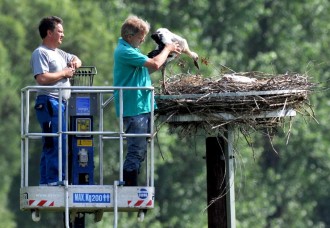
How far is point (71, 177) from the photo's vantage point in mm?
16297

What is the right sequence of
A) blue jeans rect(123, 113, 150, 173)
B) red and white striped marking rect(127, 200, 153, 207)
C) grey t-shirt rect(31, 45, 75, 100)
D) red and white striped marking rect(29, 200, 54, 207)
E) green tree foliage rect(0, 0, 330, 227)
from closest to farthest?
1. red and white striped marking rect(29, 200, 54, 207)
2. red and white striped marking rect(127, 200, 153, 207)
3. blue jeans rect(123, 113, 150, 173)
4. grey t-shirt rect(31, 45, 75, 100)
5. green tree foliage rect(0, 0, 330, 227)

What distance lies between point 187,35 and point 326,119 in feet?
14.8

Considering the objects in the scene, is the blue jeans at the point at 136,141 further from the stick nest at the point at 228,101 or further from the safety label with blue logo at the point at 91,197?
the stick nest at the point at 228,101

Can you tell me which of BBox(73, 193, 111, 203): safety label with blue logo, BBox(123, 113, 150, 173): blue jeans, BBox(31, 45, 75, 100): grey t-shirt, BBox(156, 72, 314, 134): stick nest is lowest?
BBox(73, 193, 111, 203): safety label with blue logo

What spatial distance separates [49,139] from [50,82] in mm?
529

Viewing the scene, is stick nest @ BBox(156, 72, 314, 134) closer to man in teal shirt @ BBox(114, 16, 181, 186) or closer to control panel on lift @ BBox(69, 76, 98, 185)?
man in teal shirt @ BBox(114, 16, 181, 186)

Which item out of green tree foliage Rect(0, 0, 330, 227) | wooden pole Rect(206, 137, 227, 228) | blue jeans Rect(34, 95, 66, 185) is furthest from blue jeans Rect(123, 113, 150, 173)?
green tree foliage Rect(0, 0, 330, 227)

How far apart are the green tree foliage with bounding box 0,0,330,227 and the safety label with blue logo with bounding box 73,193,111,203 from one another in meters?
27.3

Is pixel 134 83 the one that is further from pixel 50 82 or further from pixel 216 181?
pixel 216 181

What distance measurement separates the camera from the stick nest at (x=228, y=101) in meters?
16.7

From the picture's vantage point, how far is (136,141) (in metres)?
16.2

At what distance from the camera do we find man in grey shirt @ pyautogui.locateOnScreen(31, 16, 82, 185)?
53.2 ft

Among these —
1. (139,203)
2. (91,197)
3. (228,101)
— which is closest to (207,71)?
(228,101)

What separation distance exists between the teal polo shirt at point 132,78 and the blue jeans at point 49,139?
60 cm
